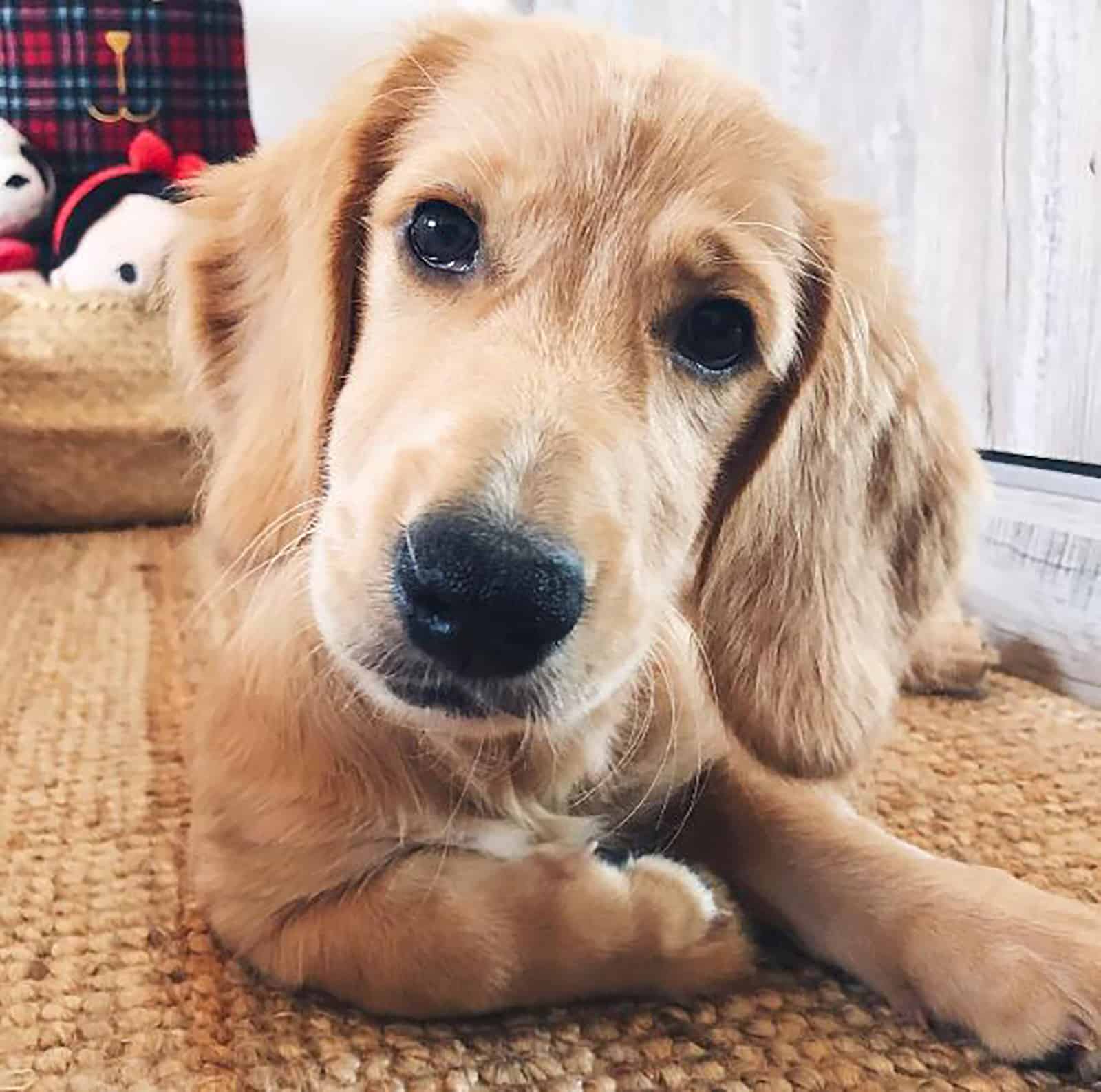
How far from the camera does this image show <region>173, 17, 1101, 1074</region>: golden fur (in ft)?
2.93

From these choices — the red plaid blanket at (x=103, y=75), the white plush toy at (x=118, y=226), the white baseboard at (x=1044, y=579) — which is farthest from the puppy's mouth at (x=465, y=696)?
the red plaid blanket at (x=103, y=75)

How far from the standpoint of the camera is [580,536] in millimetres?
795

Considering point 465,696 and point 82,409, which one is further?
point 82,409

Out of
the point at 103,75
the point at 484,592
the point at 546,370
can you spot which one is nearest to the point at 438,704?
the point at 484,592

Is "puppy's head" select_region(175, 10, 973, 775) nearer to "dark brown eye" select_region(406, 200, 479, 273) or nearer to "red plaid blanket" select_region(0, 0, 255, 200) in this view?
"dark brown eye" select_region(406, 200, 479, 273)

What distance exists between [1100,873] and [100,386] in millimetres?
1814

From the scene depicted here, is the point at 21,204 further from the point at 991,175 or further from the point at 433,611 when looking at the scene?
the point at 433,611

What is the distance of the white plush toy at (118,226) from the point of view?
248 cm

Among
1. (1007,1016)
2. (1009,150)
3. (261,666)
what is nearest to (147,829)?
(261,666)

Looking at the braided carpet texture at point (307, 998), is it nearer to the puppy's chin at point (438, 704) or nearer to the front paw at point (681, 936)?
the front paw at point (681, 936)

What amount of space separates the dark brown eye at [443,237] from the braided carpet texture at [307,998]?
1.64ft

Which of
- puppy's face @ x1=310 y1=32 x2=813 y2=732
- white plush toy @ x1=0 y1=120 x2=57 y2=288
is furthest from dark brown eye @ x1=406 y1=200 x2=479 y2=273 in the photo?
white plush toy @ x1=0 y1=120 x2=57 y2=288

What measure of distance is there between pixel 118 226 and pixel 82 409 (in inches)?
13.3

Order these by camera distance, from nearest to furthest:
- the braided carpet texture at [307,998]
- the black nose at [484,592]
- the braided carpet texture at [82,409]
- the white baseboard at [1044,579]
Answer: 1. the black nose at [484,592]
2. the braided carpet texture at [307,998]
3. the white baseboard at [1044,579]
4. the braided carpet texture at [82,409]
